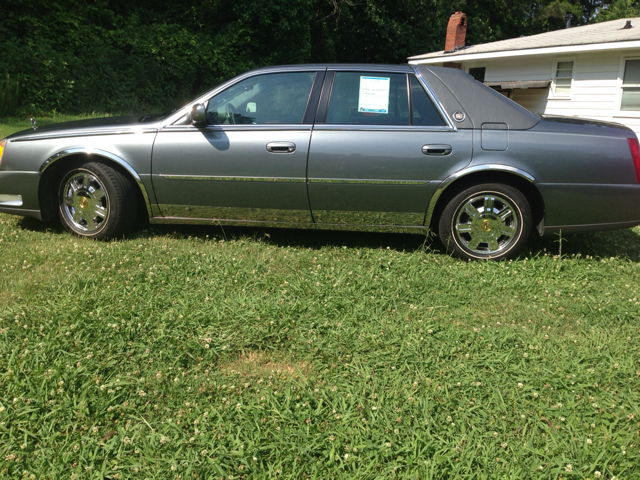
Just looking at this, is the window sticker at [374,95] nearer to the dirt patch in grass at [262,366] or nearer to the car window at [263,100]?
the car window at [263,100]

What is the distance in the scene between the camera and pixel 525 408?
267 cm

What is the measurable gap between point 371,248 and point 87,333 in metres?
2.49

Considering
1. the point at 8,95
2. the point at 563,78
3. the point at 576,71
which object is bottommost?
the point at 8,95

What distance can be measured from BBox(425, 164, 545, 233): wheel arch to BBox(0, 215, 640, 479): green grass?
41cm

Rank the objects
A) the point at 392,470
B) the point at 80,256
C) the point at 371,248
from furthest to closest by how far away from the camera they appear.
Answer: the point at 371,248, the point at 80,256, the point at 392,470

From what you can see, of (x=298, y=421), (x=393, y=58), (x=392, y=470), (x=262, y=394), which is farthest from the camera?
(x=393, y=58)

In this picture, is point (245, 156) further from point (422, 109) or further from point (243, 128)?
point (422, 109)

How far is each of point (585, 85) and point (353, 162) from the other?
1182 centimetres

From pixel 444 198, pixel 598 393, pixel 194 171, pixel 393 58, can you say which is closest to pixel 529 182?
pixel 444 198

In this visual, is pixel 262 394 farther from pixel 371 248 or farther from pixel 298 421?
pixel 371 248

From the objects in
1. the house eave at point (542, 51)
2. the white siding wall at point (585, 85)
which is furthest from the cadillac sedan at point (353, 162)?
the white siding wall at point (585, 85)

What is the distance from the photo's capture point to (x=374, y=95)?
4.52m

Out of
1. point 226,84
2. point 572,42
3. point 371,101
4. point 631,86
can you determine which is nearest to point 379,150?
point 371,101

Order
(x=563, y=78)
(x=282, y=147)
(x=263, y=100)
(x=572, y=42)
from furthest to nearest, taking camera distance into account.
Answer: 1. (x=563, y=78)
2. (x=572, y=42)
3. (x=263, y=100)
4. (x=282, y=147)
